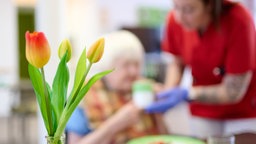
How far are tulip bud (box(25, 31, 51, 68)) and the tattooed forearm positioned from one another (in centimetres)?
84

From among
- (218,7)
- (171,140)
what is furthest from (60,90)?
(218,7)

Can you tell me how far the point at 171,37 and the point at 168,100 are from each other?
1.24 feet

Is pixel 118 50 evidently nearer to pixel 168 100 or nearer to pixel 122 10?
pixel 168 100

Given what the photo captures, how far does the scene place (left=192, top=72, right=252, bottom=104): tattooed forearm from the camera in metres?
1.33

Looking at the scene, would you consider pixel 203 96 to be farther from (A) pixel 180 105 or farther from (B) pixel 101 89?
(B) pixel 101 89

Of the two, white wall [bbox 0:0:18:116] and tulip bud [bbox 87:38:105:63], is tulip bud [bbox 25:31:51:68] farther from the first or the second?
white wall [bbox 0:0:18:116]

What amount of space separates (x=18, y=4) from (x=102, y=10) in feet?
8.24

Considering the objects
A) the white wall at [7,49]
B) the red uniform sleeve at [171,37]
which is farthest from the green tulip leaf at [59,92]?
the white wall at [7,49]

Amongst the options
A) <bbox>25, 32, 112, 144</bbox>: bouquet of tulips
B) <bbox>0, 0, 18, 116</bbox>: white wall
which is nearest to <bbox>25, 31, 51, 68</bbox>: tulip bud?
<bbox>25, 32, 112, 144</bbox>: bouquet of tulips

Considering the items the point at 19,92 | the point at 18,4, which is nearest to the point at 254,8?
the point at 19,92

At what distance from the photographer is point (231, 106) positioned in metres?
1.45

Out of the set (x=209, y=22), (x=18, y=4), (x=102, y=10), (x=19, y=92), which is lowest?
(x=209, y=22)

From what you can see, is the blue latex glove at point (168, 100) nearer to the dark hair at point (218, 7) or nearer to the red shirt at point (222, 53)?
the red shirt at point (222, 53)

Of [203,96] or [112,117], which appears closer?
[203,96]
